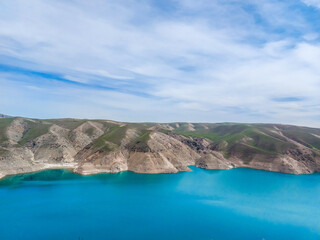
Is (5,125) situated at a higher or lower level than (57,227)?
higher

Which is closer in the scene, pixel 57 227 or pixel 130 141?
pixel 57 227

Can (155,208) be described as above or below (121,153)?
below

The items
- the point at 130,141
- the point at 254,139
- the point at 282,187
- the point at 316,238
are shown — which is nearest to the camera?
the point at 316,238

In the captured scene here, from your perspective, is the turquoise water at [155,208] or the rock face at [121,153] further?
the rock face at [121,153]

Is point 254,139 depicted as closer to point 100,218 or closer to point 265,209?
point 265,209

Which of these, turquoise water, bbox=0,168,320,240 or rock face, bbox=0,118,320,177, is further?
rock face, bbox=0,118,320,177

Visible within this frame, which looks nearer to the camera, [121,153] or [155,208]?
[155,208]

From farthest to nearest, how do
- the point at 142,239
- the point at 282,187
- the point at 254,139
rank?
the point at 254,139 → the point at 282,187 → the point at 142,239

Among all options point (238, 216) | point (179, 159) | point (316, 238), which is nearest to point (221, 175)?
point (179, 159)
